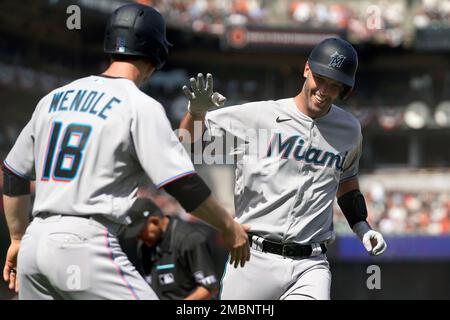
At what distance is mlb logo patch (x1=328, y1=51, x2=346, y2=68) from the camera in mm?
4344

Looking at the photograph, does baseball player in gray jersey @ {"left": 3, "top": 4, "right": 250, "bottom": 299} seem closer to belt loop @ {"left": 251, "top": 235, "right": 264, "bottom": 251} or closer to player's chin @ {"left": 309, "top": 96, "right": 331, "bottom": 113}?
belt loop @ {"left": 251, "top": 235, "right": 264, "bottom": 251}

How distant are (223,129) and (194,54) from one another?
2181cm

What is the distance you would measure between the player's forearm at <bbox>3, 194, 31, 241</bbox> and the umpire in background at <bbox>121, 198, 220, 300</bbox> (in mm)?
2363

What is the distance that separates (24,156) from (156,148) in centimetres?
72

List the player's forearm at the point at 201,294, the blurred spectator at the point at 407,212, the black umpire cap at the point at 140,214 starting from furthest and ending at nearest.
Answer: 1. the blurred spectator at the point at 407,212
2. the player's forearm at the point at 201,294
3. the black umpire cap at the point at 140,214

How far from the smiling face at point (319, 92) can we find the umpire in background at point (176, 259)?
1.97 metres

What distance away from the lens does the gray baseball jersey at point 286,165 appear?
4312 millimetres

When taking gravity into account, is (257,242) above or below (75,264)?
below

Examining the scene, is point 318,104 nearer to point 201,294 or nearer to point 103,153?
point 103,153

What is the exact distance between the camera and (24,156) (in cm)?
351

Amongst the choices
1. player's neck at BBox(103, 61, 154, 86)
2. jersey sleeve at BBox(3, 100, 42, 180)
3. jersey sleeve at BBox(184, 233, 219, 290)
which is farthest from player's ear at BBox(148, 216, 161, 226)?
player's neck at BBox(103, 61, 154, 86)

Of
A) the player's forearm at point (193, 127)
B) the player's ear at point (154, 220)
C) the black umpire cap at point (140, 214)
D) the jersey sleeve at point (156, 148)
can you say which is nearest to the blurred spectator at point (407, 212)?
the player's ear at point (154, 220)

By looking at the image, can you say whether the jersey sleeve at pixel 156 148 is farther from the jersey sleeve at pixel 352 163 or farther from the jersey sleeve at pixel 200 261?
the jersey sleeve at pixel 200 261

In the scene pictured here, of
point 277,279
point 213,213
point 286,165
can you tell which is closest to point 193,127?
point 286,165
